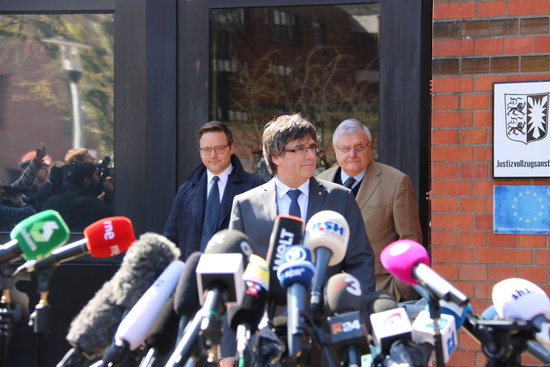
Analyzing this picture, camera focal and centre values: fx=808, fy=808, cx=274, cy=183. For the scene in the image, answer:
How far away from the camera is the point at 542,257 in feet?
15.9

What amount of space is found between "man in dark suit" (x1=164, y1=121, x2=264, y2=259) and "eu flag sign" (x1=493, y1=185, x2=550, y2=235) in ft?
5.26

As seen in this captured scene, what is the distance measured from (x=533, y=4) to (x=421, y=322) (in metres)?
2.76

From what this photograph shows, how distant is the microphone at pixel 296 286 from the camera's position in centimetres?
247

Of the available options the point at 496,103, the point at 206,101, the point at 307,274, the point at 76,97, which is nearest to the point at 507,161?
the point at 496,103

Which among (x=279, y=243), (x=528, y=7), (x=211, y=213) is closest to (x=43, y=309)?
(x=279, y=243)

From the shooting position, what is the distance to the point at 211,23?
19.6ft

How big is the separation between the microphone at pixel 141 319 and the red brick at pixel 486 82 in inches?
109

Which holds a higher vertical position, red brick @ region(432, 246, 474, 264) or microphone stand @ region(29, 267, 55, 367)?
microphone stand @ region(29, 267, 55, 367)

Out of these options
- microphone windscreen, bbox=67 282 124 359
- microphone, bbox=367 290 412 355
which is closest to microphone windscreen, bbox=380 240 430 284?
microphone, bbox=367 290 412 355

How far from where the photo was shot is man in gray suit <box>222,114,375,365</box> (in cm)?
398

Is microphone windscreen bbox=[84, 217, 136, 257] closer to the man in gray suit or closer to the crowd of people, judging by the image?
the man in gray suit

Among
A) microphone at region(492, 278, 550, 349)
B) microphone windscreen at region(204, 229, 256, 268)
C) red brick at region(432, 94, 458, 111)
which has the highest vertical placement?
red brick at region(432, 94, 458, 111)

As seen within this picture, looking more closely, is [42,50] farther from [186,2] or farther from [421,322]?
[421,322]

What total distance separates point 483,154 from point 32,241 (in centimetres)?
303
